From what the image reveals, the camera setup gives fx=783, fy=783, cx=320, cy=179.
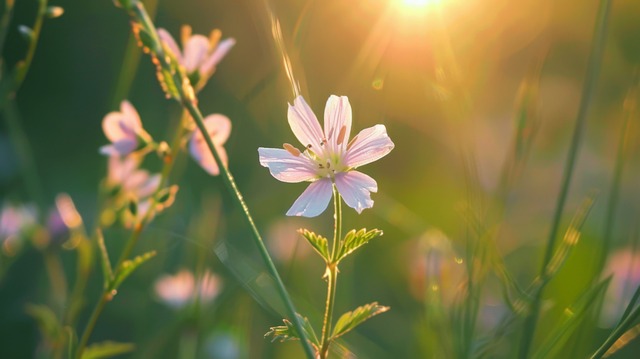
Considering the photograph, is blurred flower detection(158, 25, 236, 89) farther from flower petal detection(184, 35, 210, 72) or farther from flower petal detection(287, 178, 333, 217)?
flower petal detection(287, 178, 333, 217)

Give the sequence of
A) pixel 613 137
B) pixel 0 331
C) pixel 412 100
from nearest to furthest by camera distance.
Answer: pixel 0 331, pixel 613 137, pixel 412 100

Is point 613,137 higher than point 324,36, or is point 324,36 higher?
point 324,36

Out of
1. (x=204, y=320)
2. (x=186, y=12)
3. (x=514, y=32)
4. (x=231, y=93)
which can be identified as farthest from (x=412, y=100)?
(x=204, y=320)

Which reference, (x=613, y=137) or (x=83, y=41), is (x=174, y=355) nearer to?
(x=613, y=137)

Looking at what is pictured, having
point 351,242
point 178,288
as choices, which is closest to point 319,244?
point 351,242

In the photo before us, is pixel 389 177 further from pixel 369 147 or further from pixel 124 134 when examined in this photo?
pixel 369 147

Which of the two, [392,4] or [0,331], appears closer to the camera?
[392,4]

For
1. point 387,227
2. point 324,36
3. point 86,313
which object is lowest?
point 86,313

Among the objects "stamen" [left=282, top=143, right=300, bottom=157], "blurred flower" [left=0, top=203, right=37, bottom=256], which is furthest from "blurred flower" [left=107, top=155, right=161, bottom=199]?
"stamen" [left=282, top=143, right=300, bottom=157]
